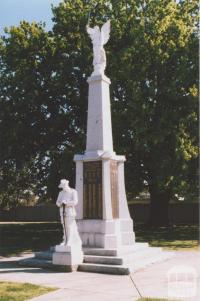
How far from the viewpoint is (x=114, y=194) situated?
562 inches

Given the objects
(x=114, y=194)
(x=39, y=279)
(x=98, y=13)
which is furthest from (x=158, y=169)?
(x=39, y=279)

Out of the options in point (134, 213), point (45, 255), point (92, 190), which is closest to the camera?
point (45, 255)

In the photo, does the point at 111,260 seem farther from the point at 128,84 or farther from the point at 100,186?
the point at 128,84

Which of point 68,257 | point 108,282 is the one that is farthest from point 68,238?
point 108,282

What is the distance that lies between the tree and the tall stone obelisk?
20.0ft

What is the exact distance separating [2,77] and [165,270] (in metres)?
14.7

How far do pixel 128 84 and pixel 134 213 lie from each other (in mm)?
23230

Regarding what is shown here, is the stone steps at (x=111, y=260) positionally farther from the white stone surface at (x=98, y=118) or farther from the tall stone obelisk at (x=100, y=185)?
the white stone surface at (x=98, y=118)

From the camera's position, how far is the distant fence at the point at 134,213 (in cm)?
3922

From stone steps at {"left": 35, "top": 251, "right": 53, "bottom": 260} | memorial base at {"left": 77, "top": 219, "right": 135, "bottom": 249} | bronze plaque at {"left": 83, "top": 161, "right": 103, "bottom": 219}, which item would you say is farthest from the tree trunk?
stone steps at {"left": 35, "top": 251, "right": 53, "bottom": 260}

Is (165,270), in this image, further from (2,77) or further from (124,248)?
(2,77)

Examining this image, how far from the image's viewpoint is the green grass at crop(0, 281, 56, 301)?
9.09 m

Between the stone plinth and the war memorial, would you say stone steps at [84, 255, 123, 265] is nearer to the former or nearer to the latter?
the war memorial

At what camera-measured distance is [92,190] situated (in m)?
14.0
